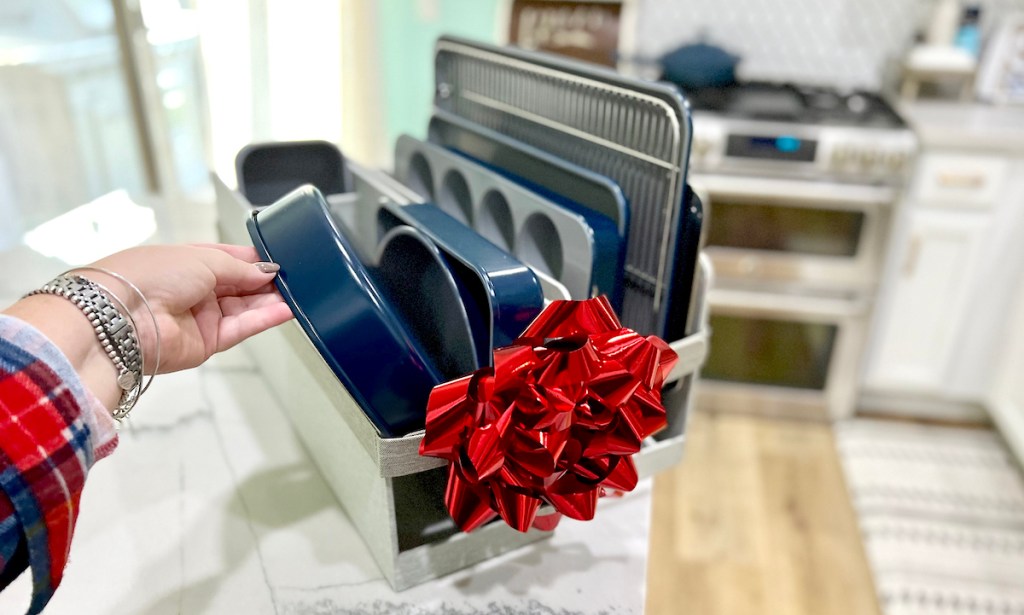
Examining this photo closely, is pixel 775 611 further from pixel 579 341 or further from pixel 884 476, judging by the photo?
pixel 579 341

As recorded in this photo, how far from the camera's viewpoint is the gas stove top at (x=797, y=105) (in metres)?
1.87

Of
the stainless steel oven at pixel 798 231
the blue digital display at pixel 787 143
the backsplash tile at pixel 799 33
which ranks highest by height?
the backsplash tile at pixel 799 33

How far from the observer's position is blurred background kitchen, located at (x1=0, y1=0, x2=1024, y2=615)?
1.67 meters

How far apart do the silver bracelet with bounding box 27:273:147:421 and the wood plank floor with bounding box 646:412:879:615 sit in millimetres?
1300

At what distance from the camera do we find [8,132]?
1.63m

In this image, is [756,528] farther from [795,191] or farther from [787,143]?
[787,143]

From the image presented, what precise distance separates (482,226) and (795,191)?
51.2 inches

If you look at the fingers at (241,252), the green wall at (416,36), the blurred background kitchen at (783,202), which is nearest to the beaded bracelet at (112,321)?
the fingers at (241,252)

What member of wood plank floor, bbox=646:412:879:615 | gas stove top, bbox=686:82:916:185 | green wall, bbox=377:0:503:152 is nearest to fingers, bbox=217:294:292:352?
wood plank floor, bbox=646:412:879:615

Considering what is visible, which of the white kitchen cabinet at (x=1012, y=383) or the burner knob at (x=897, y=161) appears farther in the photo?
the white kitchen cabinet at (x=1012, y=383)

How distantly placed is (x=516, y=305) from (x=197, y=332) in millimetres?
291

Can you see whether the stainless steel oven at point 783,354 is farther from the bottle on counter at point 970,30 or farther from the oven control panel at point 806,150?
the bottle on counter at point 970,30

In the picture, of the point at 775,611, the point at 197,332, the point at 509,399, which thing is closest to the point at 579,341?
the point at 509,399

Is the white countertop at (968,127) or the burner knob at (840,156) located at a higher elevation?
the white countertop at (968,127)
